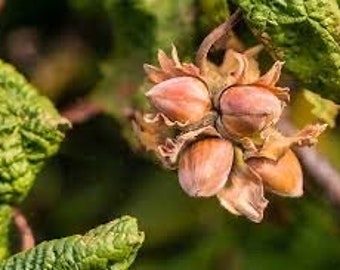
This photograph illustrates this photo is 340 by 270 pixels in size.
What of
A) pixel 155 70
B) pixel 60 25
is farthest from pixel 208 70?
pixel 60 25

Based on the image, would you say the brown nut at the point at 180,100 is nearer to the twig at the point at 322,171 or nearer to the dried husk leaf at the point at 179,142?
the dried husk leaf at the point at 179,142

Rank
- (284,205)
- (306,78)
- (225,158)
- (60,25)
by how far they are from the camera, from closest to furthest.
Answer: (225,158) < (306,78) < (284,205) < (60,25)

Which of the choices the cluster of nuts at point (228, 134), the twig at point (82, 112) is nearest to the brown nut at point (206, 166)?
the cluster of nuts at point (228, 134)

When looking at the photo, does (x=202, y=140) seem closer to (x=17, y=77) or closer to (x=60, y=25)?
(x=17, y=77)

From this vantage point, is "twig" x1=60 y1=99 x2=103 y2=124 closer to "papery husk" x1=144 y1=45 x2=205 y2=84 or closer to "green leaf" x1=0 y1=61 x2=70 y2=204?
"green leaf" x1=0 y1=61 x2=70 y2=204

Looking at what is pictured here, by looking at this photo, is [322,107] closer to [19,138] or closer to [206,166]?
[206,166]

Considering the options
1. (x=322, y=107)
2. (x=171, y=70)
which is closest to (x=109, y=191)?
(x=322, y=107)

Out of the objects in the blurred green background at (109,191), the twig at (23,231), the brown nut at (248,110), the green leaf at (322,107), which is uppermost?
the brown nut at (248,110)
